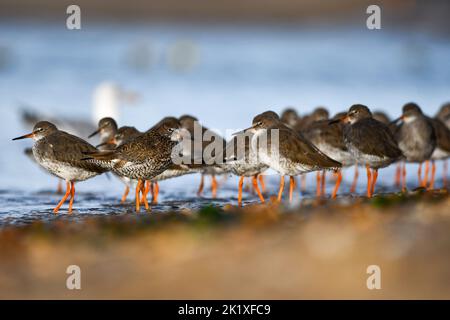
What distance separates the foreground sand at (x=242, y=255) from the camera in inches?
235

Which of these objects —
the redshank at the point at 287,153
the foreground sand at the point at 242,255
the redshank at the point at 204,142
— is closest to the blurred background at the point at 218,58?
the redshank at the point at 204,142

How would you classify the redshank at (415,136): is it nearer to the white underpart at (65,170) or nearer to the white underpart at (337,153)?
the white underpart at (337,153)

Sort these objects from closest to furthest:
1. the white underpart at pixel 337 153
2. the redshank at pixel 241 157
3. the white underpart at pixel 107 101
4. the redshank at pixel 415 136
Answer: the redshank at pixel 241 157 → the white underpart at pixel 337 153 → the redshank at pixel 415 136 → the white underpart at pixel 107 101

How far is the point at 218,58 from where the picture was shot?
27141 mm

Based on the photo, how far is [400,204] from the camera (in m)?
8.62

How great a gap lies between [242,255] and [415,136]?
629 centimetres

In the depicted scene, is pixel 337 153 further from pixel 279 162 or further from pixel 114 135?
pixel 114 135

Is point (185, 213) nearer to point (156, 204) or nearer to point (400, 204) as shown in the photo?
point (156, 204)

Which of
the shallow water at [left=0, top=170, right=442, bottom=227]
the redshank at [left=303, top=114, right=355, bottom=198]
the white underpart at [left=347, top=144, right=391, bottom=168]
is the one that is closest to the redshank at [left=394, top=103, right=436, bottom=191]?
the shallow water at [left=0, top=170, right=442, bottom=227]

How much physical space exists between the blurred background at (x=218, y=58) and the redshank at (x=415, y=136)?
18.8 ft

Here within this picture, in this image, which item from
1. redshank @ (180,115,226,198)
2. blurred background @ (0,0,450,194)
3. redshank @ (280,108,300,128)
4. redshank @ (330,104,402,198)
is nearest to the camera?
redshank @ (330,104,402,198)

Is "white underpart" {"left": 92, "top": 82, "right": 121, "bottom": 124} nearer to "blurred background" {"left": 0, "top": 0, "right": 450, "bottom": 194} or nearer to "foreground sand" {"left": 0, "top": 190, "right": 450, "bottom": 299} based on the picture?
"blurred background" {"left": 0, "top": 0, "right": 450, "bottom": 194}

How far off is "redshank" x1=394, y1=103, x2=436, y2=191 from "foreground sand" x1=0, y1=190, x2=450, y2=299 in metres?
3.85

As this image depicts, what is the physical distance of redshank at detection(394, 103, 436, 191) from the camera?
1189 cm
